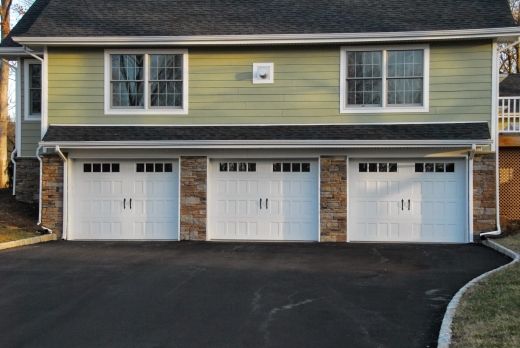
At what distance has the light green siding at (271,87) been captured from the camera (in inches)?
573

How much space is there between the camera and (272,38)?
1456cm

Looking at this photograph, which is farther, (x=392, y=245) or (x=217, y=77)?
(x=217, y=77)

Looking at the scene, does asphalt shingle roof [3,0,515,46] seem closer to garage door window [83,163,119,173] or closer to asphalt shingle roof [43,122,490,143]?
asphalt shingle roof [43,122,490,143]

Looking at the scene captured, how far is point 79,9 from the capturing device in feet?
53.2

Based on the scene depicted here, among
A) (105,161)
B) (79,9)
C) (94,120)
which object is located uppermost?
(79,9)

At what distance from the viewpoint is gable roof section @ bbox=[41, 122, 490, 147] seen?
46.4 ft

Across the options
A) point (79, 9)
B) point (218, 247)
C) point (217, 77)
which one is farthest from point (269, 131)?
point (79, 9)

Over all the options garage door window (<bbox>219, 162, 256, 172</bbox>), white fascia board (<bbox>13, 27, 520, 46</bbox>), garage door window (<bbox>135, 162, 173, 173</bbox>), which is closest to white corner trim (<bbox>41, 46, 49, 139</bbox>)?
white fascia board (<bbox>13, 27, 520, 46</bbox>)

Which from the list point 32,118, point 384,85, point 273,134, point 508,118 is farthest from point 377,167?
point 32,118

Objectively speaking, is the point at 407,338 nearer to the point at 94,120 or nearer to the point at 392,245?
the point at 392,245

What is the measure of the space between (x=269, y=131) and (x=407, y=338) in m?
9.08

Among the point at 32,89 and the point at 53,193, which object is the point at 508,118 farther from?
the point at 32,89

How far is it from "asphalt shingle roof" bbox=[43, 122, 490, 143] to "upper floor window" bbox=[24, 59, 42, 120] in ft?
8.16

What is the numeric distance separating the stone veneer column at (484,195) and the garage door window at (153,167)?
26.3 ft
